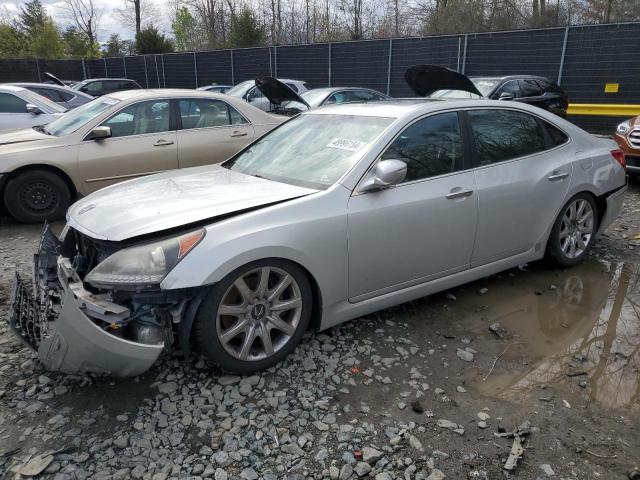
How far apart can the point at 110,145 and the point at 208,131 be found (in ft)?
4.09

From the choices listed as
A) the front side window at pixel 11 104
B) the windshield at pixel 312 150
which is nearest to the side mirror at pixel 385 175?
the windshield at pixel 312 150

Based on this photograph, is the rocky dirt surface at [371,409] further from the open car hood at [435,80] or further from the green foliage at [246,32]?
the green foliage at [246,32]

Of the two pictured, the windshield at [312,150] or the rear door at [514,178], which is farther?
the rear door at [514,178]

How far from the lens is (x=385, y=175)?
3.22 m

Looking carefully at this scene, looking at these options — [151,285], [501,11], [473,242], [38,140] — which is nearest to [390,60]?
[501,11]

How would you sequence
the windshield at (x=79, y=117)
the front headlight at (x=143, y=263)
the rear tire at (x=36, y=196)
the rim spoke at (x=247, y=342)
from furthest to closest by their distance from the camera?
the windshield at (x=79, y=117)
the rear tire at (x=36, y=196)
the rim spoke at (x=247, y=342)
the front headlight at (x=143, y=263)

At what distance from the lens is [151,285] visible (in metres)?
2.67

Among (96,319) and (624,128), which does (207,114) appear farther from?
(624,128)

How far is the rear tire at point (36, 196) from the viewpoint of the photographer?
6023 millimetres

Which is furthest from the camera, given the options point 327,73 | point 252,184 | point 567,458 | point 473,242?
point 327,73

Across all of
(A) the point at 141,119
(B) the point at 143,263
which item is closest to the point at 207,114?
(A) the point at 141,119

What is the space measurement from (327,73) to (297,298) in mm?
18757

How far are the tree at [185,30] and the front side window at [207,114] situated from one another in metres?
41.7

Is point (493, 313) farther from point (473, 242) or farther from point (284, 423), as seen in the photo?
point (284, 423)
